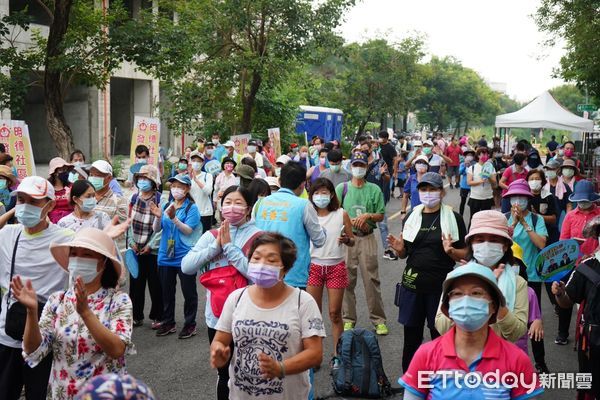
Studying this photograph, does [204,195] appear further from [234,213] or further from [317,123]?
[317,123]

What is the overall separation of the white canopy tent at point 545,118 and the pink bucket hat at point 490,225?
20.9m

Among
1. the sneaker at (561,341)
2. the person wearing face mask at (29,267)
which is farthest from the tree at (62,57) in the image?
A: the sneaker at (561,341)

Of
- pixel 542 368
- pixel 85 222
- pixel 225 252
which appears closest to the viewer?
pixel 225 252

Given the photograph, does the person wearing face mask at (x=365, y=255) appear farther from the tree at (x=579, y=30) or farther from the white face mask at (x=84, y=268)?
the tree at (x=579, y=30)

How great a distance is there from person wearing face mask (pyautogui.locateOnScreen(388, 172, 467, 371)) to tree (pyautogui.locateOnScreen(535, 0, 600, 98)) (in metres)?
13.6

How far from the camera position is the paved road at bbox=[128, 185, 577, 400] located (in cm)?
655

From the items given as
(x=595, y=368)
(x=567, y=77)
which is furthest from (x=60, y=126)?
(x=567, y=77)

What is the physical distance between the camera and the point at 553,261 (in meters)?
6.05

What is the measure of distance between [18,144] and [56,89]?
1664mm

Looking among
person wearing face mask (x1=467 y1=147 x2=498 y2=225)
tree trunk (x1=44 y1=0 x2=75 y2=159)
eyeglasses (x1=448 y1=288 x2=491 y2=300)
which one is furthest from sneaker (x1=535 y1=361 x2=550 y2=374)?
tree trunk (x1=44 y1=0 x2=75 y2=159)

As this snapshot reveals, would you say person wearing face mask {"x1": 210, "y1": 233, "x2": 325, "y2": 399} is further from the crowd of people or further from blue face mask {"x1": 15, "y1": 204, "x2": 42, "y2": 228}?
blue face mask {"x1": 15, "y1": 204, "x2": 42, "y2": 228}

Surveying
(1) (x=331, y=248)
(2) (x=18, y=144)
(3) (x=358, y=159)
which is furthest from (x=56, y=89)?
(1) (x=331, y=248)

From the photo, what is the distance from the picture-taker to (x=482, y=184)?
44.9ft

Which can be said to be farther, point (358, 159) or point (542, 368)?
point (358, 159)
